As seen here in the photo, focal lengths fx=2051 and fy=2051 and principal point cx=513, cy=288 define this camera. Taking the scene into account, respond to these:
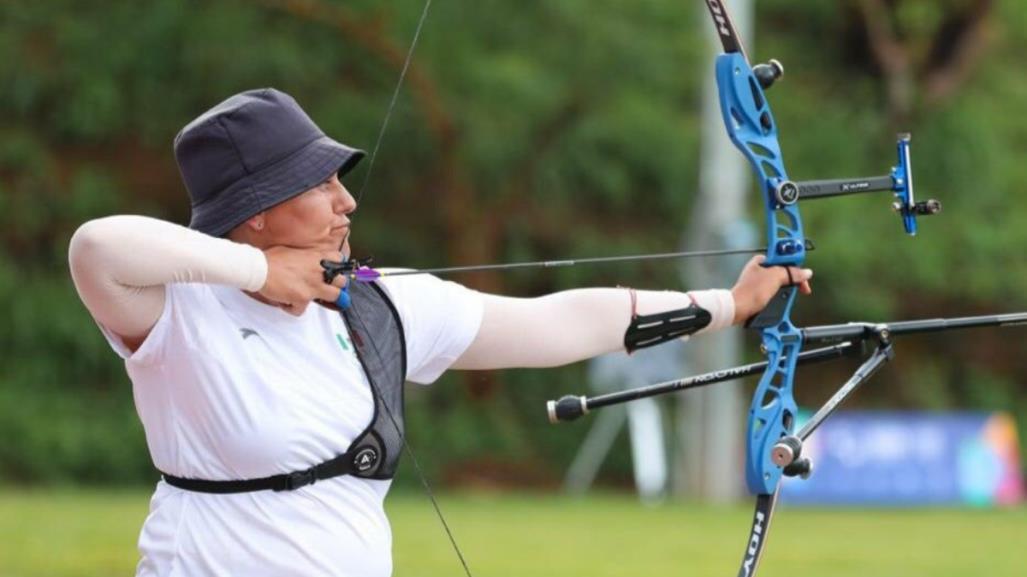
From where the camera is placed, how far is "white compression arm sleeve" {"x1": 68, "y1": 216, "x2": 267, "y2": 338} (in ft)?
10.7

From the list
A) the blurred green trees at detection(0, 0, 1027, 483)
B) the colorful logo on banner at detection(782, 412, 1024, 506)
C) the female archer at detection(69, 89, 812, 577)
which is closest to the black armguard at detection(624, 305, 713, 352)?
the female archer at detection(69, 89, 812, 577)

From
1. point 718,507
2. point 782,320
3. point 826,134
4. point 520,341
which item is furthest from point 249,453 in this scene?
point 826,134

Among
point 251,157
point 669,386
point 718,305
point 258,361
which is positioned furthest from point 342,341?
point 718,305

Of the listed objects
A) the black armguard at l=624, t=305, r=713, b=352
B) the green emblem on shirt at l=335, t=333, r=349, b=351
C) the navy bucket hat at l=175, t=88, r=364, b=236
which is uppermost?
the black armguard at l=624, t=305, r=713, b=352

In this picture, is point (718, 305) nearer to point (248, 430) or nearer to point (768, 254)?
point (768, 254)

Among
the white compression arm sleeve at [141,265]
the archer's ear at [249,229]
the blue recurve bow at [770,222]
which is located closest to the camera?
the white compression arm sleeve at [141,265]

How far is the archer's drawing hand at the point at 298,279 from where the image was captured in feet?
11.1

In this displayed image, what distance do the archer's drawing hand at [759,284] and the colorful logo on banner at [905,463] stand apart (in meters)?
11.2

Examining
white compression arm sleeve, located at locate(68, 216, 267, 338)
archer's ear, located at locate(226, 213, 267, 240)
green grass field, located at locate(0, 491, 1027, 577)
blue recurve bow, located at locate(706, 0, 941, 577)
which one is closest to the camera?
white compression arm sleeve, located at locate(68, 216, 267, 338)

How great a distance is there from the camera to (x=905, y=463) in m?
15.5

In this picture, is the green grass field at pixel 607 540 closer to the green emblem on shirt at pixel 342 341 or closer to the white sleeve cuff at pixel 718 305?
the white sleeve cuff at pixel 718 305

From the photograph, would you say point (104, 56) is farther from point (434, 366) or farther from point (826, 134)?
point (434, 366)

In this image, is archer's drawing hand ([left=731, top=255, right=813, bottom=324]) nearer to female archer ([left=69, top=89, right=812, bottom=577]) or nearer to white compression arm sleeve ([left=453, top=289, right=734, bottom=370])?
white compression arm sleeve ([left=453, top=289, right=734, bottom=370])

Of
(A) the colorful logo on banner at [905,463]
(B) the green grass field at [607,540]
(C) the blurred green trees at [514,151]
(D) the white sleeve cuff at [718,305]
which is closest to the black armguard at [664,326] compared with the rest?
(D) the white sleeve cuff at [718,305]
